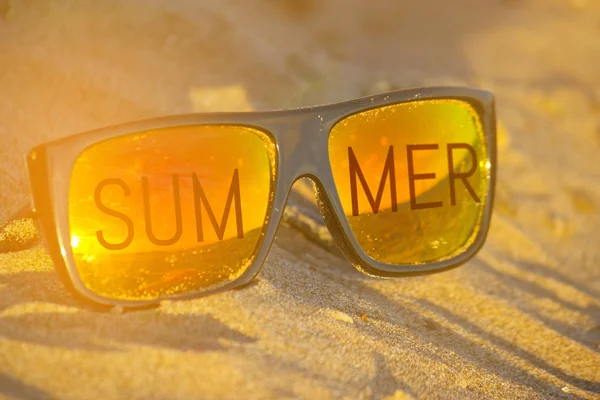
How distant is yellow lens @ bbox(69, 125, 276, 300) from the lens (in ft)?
3.13

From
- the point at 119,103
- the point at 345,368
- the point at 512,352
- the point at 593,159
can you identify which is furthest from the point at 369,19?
the point at 345,368

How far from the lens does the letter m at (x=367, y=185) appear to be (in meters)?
1.20

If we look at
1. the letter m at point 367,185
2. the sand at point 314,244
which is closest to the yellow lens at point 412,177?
the letter m at point 367,185

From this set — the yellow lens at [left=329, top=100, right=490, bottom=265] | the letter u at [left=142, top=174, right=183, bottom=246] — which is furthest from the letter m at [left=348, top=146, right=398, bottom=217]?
the letter u at [left=142, top=174, right=183, bottom=246]

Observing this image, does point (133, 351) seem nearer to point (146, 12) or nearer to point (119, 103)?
point (119, 103)

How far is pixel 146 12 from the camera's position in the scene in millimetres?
1654

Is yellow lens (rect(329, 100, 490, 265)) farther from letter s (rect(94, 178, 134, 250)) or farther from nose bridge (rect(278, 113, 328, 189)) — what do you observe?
letter s (rect(94, 178, 134, 250))

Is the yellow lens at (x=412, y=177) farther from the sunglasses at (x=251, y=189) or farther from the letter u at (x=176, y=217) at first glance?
the letter u at (x=176, y=217)

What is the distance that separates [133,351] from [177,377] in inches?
3.1

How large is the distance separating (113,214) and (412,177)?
65 centimetres

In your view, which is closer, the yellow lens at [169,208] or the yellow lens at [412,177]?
the yellow lens at [169,208]

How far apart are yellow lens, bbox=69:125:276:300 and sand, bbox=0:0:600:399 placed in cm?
8

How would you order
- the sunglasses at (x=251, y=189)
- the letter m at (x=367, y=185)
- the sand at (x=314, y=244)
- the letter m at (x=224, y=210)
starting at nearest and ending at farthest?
the sand at (x=314, y=244) → the sunglasses at (x=251, y=189) → the letter m at (x=224, y=210) → the letter m at (x=367, y=185)

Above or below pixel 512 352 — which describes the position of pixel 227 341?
above
